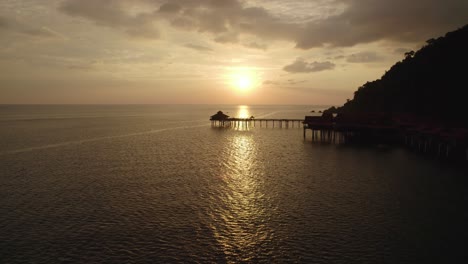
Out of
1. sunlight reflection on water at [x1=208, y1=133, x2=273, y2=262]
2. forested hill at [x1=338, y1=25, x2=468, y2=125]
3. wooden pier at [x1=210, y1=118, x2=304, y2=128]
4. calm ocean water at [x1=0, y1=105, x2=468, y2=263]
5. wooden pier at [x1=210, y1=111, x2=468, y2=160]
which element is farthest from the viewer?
wooden pier at [x1=210, y1=118, x2=304, y2=128]

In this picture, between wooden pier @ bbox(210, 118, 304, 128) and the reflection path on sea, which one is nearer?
the reflection path on sea

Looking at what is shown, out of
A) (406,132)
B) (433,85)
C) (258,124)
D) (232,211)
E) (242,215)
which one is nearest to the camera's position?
(242,215)

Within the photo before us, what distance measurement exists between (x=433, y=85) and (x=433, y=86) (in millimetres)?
477

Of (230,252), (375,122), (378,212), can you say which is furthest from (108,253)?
(375,122)

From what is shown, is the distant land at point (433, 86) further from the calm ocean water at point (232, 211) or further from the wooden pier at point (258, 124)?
the calm ocean water at point (232, 211)

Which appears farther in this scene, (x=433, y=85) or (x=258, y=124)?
(x=258, y=124)

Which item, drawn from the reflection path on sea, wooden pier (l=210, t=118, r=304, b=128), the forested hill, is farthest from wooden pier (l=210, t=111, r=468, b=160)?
the reflection path on sea

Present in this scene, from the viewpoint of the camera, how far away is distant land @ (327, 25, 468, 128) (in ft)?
229

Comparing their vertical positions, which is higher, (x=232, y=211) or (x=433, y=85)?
(x=433, y=85)

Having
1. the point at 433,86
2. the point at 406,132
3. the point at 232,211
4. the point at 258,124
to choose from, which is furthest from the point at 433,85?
the point at 232,211

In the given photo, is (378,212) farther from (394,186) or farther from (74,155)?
(74,155)

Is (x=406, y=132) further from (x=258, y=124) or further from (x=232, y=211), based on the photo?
(x=258, y=124)

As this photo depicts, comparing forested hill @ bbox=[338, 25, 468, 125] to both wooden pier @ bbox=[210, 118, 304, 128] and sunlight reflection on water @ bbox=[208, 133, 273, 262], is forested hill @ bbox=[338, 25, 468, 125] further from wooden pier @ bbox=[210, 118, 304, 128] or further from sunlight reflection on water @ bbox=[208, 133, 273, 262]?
sunlight reflection on water @ bbox=[208, 133, 273, 262]

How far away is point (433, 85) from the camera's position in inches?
A: 3147
